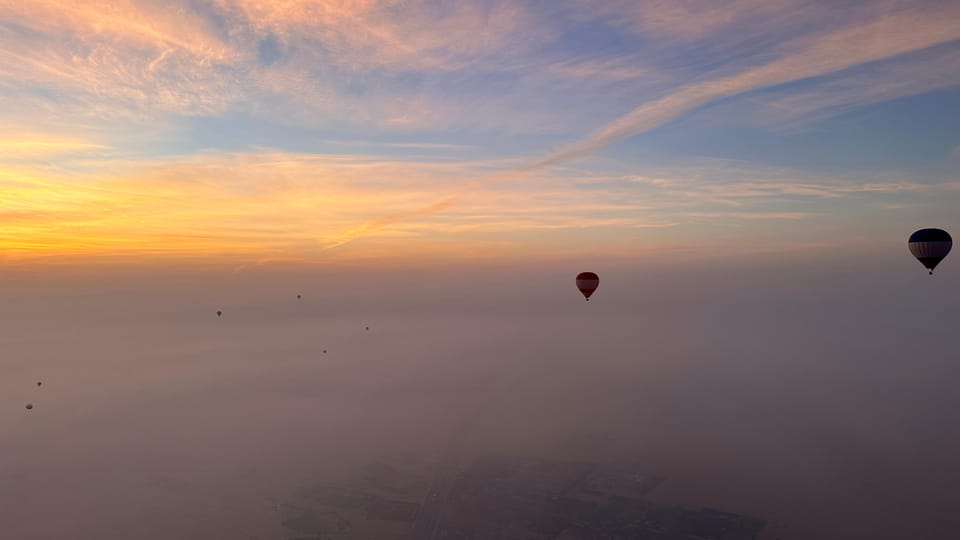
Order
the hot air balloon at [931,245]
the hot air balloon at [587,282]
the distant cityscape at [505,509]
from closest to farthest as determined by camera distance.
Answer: the hot air balloon at [931,245], the hot air balloon at [587,282], the distant cityscape at [505,509]

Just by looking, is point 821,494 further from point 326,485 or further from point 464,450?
point 326,485

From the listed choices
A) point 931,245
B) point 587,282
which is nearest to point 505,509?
point 587,282

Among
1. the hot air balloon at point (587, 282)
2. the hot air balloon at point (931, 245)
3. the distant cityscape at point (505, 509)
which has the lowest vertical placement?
the distant cityscape at point (505, 509)

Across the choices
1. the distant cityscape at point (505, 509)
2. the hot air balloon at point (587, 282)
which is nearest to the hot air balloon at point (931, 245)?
the hot air balloon at point (587, 282)

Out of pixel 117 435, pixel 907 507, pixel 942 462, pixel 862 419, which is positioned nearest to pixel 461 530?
pixel 907 507

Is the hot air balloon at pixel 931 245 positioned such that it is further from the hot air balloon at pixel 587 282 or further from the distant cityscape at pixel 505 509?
the distant cityscape at pixel 505 509

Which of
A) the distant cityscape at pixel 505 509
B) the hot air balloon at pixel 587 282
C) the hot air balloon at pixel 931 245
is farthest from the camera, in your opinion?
the distant cityscape at pixel 505 509
